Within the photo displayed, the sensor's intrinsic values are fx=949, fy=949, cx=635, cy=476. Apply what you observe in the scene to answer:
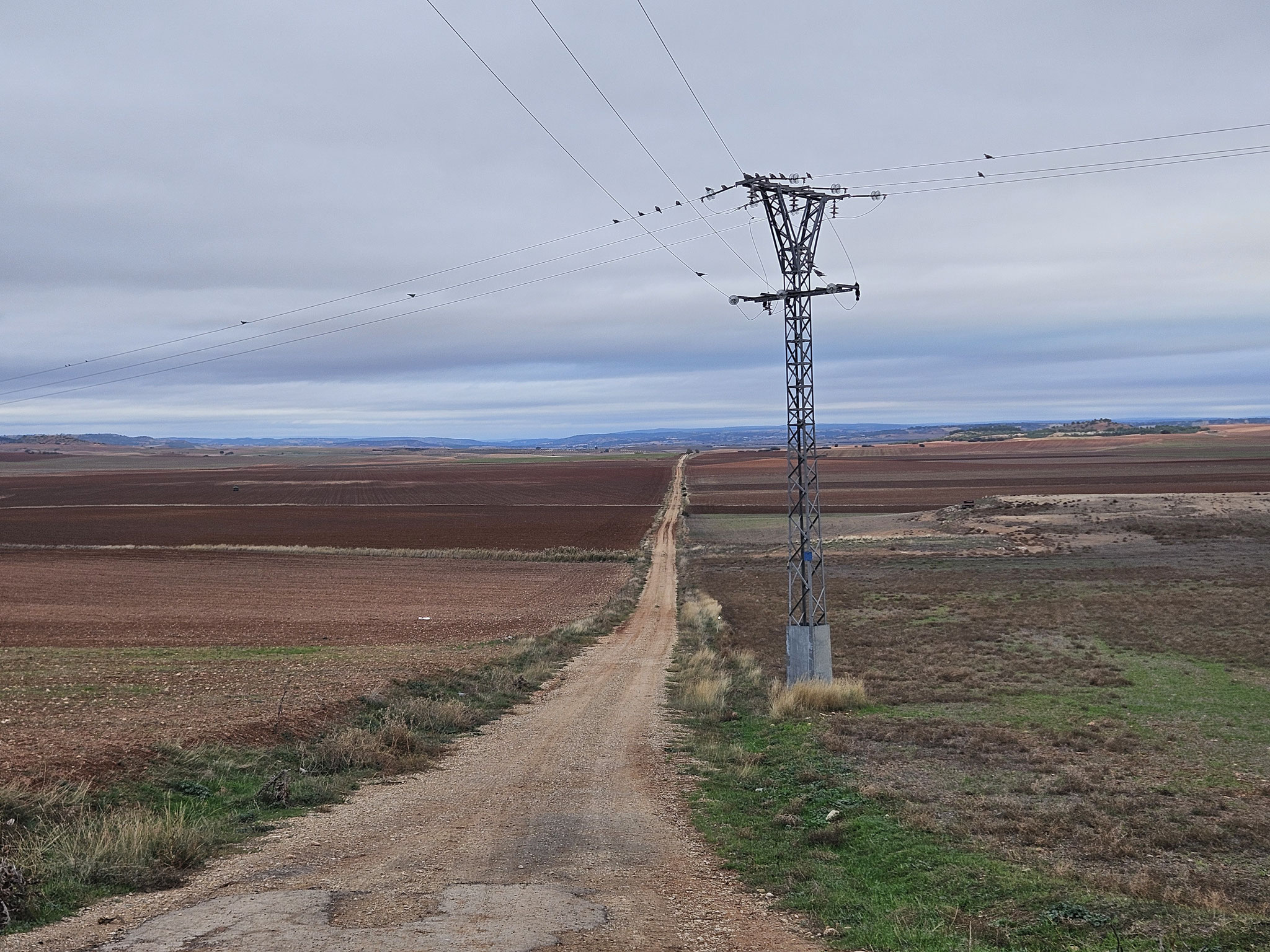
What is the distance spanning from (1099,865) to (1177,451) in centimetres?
19227

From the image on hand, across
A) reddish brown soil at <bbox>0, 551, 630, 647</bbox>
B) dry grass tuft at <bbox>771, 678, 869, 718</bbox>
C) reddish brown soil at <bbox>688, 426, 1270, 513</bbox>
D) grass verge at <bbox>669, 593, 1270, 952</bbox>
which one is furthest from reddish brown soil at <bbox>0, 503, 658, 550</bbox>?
grass verge at <bbox>669, 593, 1270, 952</bbox>

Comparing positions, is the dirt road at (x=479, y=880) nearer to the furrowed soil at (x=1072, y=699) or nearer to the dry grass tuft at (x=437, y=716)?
the dry grass tuft at (x=437, y=716)

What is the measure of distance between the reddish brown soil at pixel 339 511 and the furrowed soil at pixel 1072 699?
24.0 metres

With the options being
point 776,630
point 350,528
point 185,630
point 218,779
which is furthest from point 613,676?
point 350,528

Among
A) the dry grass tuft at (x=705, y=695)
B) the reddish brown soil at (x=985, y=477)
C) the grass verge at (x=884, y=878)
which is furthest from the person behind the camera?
the reddish brown soil at (x=985, y=477)

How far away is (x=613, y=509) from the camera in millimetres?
95375

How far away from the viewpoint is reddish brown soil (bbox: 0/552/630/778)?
1555 cm

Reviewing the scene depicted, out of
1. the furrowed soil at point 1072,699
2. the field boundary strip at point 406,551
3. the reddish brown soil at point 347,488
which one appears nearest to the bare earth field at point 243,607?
the field boundary strip at point 406,551

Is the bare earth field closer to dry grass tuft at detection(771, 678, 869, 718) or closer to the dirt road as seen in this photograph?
the dirt road

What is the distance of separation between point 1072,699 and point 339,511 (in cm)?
8695

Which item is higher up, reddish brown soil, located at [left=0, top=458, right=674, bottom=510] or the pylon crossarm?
the pylon crossarm

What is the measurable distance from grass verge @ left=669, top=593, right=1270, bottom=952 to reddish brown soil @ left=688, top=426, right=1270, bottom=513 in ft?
252

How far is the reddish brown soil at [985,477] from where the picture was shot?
9694 cm

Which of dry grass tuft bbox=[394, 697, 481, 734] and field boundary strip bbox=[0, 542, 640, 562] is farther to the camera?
field boundary strip bbox=[0, 542, 640, 562]
